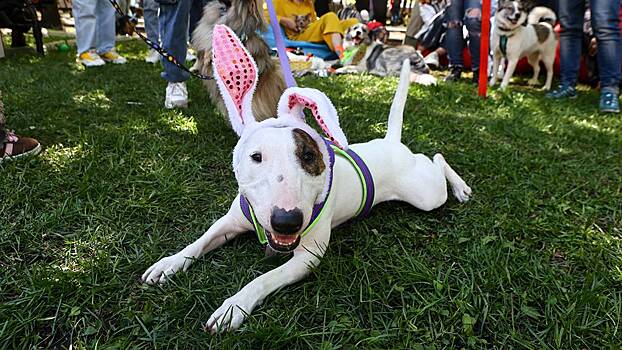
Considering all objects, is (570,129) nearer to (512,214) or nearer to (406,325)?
(512,214)

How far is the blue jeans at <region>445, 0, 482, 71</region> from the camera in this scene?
15.8ft

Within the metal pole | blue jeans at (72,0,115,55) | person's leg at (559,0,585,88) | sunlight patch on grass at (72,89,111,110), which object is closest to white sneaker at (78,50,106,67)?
blue jeans at (72,0,115,55)

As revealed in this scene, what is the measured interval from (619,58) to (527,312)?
3728 millimetres

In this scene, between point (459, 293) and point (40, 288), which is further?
point (459, 293)

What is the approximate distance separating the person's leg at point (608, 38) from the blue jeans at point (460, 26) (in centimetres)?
115

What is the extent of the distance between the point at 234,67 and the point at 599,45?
406cm

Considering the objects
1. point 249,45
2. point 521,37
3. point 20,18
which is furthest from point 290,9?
point 249,45

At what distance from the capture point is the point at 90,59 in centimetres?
522

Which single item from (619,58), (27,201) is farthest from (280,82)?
(619,58)

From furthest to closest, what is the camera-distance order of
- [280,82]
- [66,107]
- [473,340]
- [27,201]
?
1. [66,107]
2. [280,82]
3. [27,201]
4. [473,340]

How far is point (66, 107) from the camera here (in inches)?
133

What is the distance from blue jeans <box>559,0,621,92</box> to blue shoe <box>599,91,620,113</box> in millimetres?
57

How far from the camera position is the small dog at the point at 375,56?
5973mm

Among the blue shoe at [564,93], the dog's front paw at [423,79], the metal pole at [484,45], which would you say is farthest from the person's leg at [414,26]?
the metal pole at [484,45]
